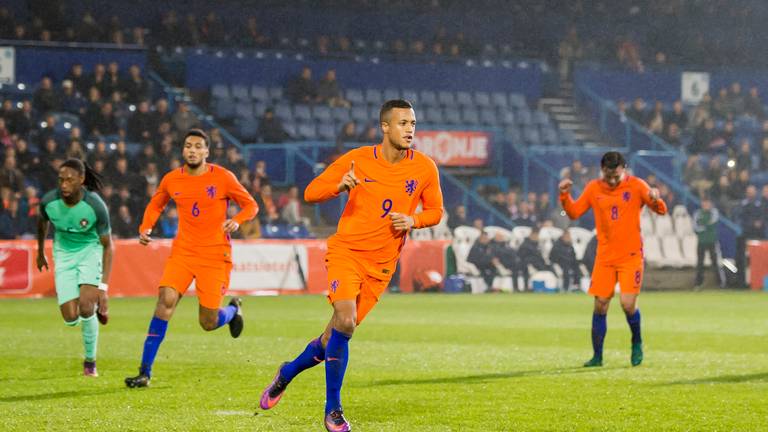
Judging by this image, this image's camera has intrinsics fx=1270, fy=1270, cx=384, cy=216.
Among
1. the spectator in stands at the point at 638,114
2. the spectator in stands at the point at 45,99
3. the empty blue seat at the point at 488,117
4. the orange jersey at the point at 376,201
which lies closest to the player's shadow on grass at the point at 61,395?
the orange jersey at the point at 376,201

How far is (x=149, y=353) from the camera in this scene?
11109mm

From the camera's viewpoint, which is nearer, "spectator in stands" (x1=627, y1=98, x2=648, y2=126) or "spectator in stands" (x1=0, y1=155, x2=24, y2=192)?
"spectator in stands" (x1=0, y1=155, x2=24, y2=192)

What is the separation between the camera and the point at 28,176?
87.6 ft

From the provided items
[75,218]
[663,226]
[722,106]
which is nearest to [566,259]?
[663,226]

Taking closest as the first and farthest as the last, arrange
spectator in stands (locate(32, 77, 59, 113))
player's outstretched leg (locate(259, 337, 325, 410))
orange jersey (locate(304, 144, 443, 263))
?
orange jersey (locate(304, 144, 443, 263)), player's outstretched leg (locate(259, 337, 325, 410)), spectator in stands (locate(32, 77, 59, 113))

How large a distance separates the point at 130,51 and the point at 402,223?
2587 cm

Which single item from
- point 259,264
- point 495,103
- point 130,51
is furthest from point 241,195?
point 495,103

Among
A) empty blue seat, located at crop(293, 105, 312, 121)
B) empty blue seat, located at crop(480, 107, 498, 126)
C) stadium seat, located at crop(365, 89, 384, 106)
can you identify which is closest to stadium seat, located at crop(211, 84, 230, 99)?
empty blue seat, located at crop(293, 105, 312, 121)

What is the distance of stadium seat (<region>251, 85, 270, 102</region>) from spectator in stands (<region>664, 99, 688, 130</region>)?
1233 cm

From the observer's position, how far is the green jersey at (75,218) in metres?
11.8

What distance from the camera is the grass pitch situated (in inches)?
350

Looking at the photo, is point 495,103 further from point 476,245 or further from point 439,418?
point 439,418

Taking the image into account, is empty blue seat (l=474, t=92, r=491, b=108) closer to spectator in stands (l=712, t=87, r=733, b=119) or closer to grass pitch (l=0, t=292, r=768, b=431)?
spectator in stands (l=712, t=87, r=733, b=119)

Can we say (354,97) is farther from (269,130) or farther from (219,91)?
(269,130)
